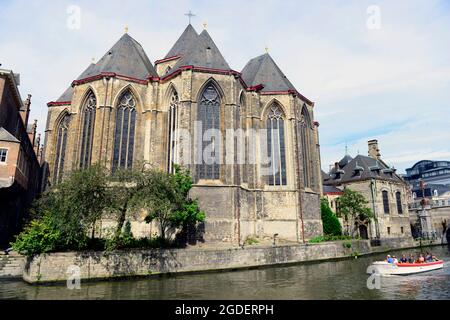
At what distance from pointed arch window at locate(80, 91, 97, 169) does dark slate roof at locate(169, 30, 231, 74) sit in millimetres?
7925

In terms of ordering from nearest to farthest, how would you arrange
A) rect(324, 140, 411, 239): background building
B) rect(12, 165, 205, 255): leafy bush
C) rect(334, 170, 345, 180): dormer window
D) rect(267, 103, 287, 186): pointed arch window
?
rect(12, 165, 205, 255): leafy bush, rect(267, 103, 287, 186): pointed arch window, rect(324, 140, 411, 239): background building, rect(334, 170, 345, 180): dormer window

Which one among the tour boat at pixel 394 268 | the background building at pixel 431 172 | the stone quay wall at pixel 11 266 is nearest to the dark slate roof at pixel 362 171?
the tour boat at pixel 394 268

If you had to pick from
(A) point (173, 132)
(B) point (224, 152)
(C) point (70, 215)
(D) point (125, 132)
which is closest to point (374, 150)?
(B) point (224, 152)

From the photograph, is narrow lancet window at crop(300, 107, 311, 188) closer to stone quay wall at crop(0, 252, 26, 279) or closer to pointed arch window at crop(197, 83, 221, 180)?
pointed arch window at crop(197, 83, 221, 180)

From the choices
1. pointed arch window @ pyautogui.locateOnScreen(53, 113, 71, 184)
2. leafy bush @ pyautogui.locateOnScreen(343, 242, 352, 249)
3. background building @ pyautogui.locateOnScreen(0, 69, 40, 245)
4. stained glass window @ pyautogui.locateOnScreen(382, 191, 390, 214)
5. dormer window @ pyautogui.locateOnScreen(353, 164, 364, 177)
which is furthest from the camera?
dormer window @ pyautogui.locateOnScreen(353, 164, 364, 177)

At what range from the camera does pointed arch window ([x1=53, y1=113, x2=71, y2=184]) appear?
29.2m

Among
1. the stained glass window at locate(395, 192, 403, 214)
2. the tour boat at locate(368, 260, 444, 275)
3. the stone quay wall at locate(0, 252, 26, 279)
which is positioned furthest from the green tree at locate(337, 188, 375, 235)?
the stone quay wall at locate(0, 252, 26, 279)

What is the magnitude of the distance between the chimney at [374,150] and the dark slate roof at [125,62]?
1495 inches

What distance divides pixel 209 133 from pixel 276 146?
322 inches

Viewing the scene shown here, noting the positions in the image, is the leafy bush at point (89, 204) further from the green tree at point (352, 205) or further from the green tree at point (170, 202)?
the green tree at point (352, 205)

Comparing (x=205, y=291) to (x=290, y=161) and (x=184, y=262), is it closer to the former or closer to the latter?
(x=184, y=262)

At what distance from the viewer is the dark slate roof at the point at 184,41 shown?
36.2 m

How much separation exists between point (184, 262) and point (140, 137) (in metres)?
12.8
